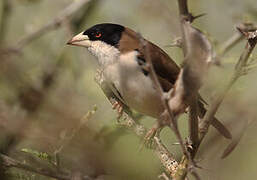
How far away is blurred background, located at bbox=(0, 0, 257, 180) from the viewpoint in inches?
74.0

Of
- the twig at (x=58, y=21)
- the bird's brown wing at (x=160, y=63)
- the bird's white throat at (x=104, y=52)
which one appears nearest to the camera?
the bird's brown wing at (x=160, y=63)

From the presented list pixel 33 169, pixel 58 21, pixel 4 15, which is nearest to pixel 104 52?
pixel 58 21

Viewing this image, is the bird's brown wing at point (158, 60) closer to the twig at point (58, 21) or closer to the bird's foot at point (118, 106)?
the bird's foot at point (118, 106)

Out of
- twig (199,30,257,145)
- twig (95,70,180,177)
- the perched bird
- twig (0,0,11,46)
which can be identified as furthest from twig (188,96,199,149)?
twig (0,0,11,46)

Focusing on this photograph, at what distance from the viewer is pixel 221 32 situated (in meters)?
5.39

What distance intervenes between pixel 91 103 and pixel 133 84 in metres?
0.30

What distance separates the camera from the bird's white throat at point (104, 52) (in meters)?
3.53

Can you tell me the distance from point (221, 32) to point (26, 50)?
2.01 m

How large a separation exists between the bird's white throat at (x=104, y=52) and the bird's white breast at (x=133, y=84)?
1.7 inches

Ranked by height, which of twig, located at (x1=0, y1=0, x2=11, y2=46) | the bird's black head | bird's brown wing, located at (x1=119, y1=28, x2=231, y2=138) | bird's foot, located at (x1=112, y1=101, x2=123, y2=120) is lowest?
bird's foot, located at (x1=112, y1=101, x2=123, y2=120)

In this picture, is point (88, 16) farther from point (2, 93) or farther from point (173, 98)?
point (173, 98)

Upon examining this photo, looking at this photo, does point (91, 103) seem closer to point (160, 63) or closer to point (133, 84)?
point (133, 84)

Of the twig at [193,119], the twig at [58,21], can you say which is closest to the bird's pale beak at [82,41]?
the twig at [58,21]

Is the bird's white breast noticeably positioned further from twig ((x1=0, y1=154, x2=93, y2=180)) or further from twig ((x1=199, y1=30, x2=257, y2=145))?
twig ((x1=0, y1=154, x2=93, y2=180))
